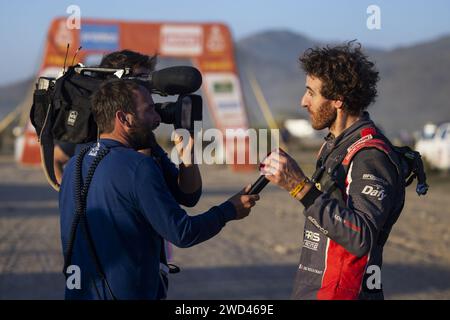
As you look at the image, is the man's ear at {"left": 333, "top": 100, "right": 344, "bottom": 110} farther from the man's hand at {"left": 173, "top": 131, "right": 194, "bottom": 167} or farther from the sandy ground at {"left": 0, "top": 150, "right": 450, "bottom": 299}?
the sandy ground at {"left": 0, "top": 150, "right": 450, "bottom": 299}

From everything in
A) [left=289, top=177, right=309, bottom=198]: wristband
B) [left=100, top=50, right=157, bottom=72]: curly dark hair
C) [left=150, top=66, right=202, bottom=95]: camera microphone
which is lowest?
[left=289, top=177, right=309, bottom=198]: wristband

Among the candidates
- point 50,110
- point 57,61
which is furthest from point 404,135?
point 50,110

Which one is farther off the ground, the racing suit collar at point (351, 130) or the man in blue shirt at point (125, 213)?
the racing suit collar at point (351, 130)

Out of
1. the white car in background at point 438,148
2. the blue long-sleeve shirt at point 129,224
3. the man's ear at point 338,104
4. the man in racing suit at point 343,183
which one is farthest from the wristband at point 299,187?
the white car in background at point 438,148

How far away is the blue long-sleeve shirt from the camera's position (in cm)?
384

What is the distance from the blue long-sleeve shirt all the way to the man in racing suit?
455 mm

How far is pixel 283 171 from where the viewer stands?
12.5ft

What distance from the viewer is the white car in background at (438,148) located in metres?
27.1

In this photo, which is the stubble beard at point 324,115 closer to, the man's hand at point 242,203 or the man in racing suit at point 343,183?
the man in racing suit at point 343,183

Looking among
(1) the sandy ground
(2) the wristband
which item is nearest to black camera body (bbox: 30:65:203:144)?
(2) the wristband

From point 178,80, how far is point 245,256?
7597mm

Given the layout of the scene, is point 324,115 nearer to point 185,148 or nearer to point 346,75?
point 346,75

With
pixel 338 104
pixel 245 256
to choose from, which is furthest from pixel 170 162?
pixel 245 256
